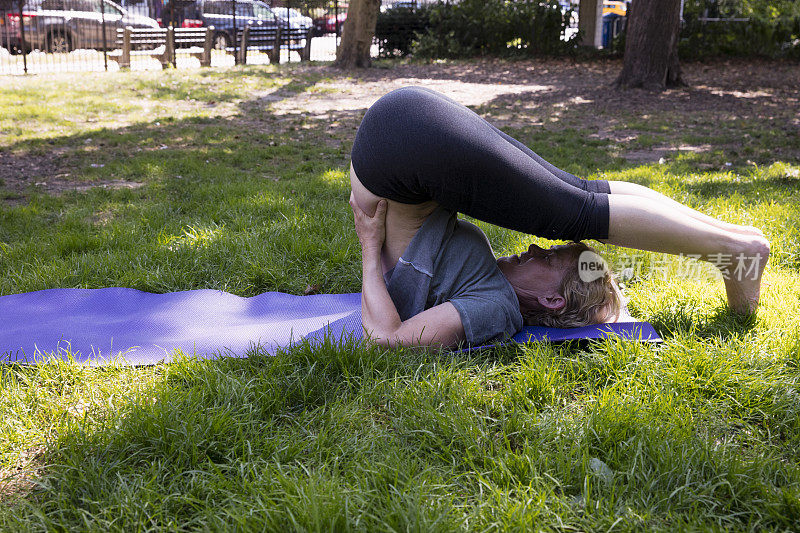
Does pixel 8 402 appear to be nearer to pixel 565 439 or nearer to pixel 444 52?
pixel 565 439

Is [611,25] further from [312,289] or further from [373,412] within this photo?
[373,412]

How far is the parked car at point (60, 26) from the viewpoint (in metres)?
15.7

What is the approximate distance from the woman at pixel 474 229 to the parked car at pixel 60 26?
15166 mm

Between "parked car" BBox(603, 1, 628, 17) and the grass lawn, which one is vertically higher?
"parked car" BBox(603, 1, 628, 17)

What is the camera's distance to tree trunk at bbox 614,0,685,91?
36.4ft

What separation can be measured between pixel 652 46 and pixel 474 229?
9.67m

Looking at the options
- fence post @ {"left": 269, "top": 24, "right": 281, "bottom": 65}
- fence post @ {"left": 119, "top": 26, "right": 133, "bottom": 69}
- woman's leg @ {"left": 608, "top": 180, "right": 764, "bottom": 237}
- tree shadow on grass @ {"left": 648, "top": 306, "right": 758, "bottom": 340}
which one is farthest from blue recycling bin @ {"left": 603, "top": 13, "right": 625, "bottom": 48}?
tree shadow on grass @ {"left": 648, "top": 306, "right": 758, "bottom": 340}

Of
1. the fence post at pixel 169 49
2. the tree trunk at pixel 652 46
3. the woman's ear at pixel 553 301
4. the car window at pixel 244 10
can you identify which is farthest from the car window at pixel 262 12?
the woman's ear at pixel 553 301

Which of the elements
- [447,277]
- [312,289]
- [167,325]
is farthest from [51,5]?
[447,277]

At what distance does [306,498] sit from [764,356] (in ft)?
6.79

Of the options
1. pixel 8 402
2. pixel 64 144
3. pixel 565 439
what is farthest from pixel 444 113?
pixel 64 144

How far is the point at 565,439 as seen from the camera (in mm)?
2348

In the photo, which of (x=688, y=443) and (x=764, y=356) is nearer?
(x=688, y=443)

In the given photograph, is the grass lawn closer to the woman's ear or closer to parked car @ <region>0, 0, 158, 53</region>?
the woman's ear
